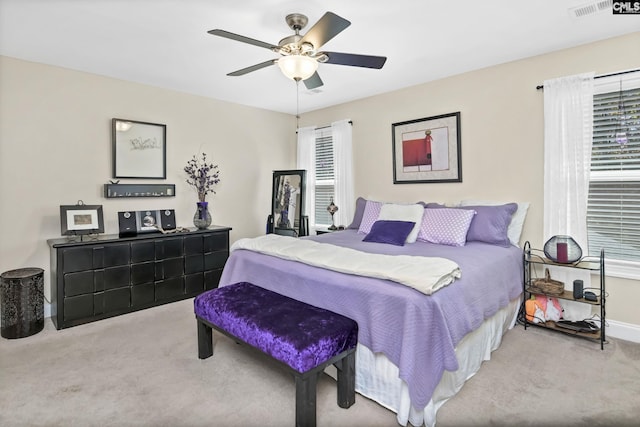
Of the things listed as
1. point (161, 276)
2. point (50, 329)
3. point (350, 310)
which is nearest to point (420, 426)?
point (350, 310)

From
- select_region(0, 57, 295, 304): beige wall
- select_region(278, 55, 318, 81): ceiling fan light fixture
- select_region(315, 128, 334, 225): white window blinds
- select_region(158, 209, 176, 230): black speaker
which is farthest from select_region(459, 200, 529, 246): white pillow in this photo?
select_region(158, 209, 176, 230): black speaker

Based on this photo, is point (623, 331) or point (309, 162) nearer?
point (623, 331)

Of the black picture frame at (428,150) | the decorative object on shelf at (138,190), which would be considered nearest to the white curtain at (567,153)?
the black picture frame at (428,150)

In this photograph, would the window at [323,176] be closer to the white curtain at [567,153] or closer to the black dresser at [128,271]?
the black dresser at [128,271]

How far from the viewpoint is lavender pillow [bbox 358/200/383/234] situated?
390 centimetres

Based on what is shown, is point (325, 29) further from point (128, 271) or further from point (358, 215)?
point (128, 271)

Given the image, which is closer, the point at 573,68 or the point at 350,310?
the point at 350,310

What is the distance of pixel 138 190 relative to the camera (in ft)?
12.9

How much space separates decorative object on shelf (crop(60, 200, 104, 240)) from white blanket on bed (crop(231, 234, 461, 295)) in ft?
5.73

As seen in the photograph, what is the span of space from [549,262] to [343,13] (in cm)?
268

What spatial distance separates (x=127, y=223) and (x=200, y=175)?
1088mm

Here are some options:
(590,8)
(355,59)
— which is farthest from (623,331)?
(355,59)

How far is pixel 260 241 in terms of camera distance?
10.0 feet

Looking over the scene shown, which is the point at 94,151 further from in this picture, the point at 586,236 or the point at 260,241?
the point at 586,236
